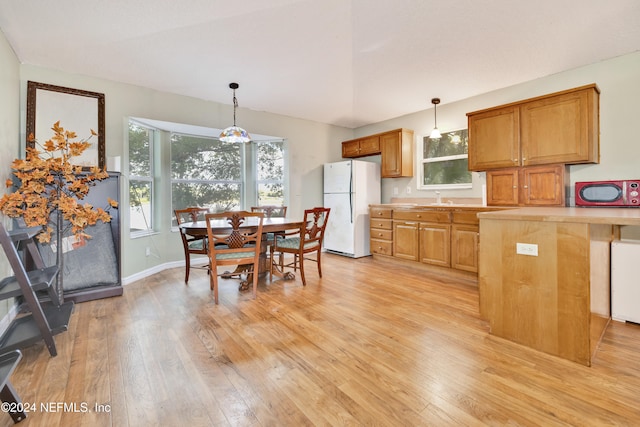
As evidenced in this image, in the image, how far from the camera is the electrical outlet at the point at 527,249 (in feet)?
6.22

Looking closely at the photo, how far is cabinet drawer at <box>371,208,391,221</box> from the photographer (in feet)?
14.9

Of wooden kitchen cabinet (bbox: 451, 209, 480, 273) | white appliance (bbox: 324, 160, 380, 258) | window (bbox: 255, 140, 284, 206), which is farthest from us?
window (bbox: 255, 140, 284, 206)

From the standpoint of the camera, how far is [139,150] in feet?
12.9

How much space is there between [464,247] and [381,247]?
1.34m

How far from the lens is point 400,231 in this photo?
14.3 ft

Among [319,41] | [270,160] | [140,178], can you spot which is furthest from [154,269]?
[319,41]

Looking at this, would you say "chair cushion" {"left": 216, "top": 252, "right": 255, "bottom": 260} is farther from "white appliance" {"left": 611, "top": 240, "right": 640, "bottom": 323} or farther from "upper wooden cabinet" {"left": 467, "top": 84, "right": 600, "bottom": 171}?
"white appliance" {"left": 611, "top": 240, "right": 640, "bottom": 323}

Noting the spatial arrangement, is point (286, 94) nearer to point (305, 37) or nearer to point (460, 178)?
point (305, 37)

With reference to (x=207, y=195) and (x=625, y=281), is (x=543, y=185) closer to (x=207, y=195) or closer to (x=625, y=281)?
(x=625, y=281)

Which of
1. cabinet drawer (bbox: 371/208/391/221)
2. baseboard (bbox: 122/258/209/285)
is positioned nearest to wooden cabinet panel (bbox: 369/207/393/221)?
cabinet drawer (bbox: 371/208/391/221)

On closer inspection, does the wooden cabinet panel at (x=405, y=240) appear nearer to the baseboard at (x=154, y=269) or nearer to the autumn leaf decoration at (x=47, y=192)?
the baseboard at (x=154, y=269)

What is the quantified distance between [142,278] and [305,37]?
134 inches

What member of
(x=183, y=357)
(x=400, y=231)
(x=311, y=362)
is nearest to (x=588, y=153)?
(x=400, y=231)

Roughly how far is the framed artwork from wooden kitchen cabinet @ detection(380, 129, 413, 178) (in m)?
3.97
